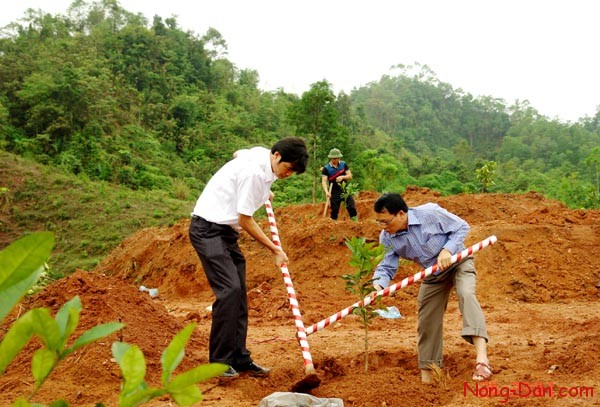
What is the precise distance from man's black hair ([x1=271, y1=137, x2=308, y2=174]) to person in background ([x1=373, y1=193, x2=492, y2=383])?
67cm

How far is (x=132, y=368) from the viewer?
0.72 metres

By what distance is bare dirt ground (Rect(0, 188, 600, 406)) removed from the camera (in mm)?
4527

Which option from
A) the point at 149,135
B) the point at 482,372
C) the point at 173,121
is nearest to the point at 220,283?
the point at 482,372

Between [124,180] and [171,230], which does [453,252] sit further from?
[124,180]

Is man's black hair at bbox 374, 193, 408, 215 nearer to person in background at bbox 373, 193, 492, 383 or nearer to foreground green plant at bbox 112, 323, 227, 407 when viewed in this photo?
person in background at bbox 373, 193, 492, 383

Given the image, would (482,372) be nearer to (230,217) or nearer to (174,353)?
(230,217)

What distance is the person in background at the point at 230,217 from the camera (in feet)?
15.5

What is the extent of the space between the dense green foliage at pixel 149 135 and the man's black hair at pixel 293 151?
13.5 metres

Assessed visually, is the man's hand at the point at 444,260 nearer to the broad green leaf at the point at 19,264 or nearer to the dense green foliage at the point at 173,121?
the broad green leaf at the point at 19,264

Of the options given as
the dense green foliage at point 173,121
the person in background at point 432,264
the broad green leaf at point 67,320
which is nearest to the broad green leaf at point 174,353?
the broad green leaf at point 67,320

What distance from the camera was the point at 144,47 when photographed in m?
34.5

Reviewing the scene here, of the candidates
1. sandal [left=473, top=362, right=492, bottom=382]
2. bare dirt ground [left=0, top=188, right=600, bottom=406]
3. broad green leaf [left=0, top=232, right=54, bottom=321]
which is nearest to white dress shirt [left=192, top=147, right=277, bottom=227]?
bare dirt ground [left=0, top=188, right=600, bottom=406]

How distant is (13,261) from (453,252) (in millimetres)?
4351

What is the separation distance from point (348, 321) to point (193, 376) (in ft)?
23.8
